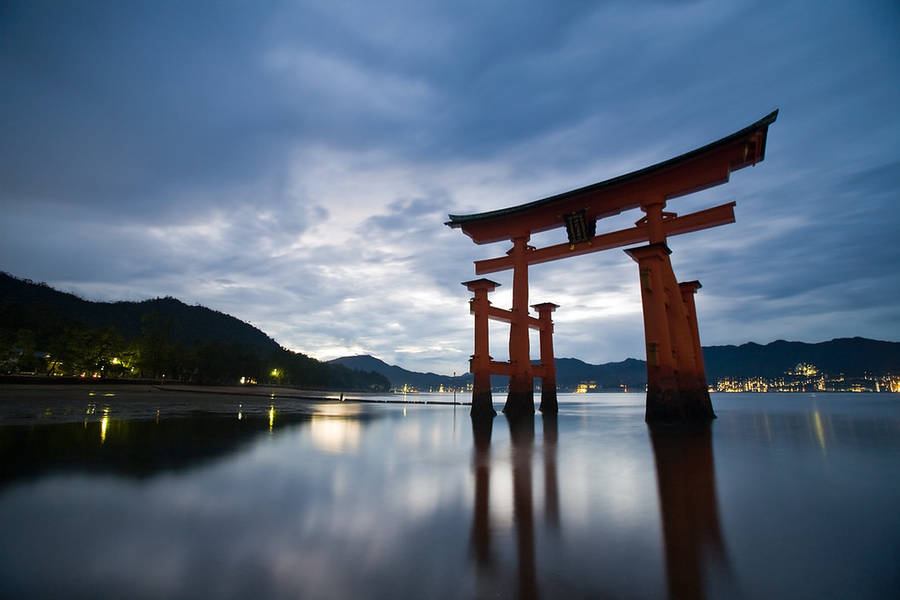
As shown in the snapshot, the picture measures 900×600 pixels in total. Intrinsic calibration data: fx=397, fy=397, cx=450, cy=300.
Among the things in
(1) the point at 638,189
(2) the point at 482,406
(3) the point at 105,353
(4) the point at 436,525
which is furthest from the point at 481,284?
(3) the point at 105,353

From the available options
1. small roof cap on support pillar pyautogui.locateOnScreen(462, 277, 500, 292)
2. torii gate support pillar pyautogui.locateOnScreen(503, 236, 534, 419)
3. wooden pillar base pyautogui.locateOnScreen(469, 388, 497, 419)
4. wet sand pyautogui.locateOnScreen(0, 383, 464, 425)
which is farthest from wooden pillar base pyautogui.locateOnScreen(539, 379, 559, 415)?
wet sand pyautogui.locateOnScreen(0, 383, 464, 425)

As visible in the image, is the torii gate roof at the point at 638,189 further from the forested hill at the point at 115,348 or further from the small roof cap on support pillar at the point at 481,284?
the forested hill at the point at 115,348

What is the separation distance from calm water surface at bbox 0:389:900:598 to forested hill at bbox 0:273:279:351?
60813 millimetres

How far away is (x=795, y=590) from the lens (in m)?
2.35

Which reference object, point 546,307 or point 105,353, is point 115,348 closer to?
point 105,353

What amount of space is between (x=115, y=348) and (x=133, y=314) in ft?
221

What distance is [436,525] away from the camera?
3668 millimetres

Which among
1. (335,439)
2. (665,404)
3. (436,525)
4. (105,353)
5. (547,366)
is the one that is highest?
(105,353)

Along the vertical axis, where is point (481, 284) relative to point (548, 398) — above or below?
above

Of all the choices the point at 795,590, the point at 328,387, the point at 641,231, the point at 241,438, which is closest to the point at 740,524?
the point at 795,590

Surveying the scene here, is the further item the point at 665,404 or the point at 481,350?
the point at 481,350

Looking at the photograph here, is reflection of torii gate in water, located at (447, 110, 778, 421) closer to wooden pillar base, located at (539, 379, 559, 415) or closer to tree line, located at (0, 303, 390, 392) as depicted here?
wooden pillar base, located at (539, 379, 559, 415)

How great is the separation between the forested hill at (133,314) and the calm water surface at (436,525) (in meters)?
60.8

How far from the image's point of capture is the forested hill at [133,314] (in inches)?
3083
